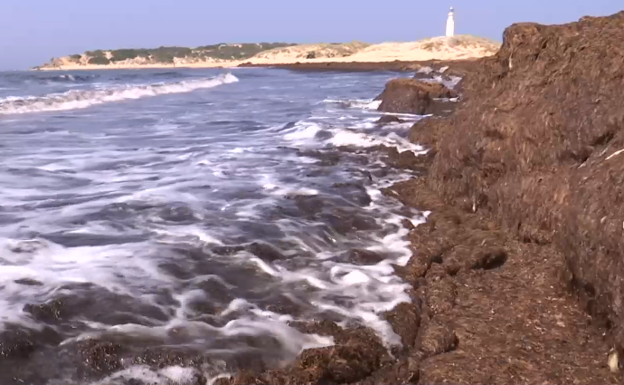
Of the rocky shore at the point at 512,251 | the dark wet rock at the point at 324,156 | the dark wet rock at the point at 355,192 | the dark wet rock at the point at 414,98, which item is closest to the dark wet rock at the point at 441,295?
the rocky shore at the point at 512,251

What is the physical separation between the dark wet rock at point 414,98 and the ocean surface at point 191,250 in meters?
4.31

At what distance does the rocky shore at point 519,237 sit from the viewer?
2869 millimetres

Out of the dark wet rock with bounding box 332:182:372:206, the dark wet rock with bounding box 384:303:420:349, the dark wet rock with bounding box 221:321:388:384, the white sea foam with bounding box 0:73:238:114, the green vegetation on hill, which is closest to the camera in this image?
the dark wet rock with bounding box 221:321:388:384

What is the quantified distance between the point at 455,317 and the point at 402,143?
598cm

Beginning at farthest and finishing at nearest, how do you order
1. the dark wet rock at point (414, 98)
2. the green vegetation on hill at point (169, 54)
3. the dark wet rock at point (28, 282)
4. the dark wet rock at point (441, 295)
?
the green vegetation on hill at point (169, 54) < the dark wet rock at point (414, 98) < the dark wet rock at point (28, 282) < the dark wet rock at point (441, 295)

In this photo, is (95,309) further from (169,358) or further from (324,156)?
(324,156)

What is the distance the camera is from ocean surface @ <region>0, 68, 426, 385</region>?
3.16 m

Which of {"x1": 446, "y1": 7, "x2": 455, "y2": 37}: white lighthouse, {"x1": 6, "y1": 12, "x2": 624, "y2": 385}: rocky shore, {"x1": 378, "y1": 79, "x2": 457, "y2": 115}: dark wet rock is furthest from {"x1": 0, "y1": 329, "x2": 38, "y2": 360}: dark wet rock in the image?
{"x1": 446, "y1": 7, "x2": 455, "y2": 37}: white lighthouse

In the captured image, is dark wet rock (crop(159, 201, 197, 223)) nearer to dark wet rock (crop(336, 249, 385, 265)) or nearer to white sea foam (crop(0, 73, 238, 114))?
dark wet rock (crop(336, 249, 385, 265))

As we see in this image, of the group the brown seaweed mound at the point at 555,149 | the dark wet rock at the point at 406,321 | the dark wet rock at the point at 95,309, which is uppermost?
the brown seaweed mound at the point at 555,149

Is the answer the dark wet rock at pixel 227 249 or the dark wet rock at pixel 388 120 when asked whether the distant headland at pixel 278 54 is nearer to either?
the dark wet rock at pixel 388 120

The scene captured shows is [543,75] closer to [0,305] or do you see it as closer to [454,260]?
[454,260]

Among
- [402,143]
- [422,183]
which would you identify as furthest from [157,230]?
[402,143]

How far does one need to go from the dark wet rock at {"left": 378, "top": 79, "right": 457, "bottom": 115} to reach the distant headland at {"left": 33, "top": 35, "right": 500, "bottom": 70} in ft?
139
